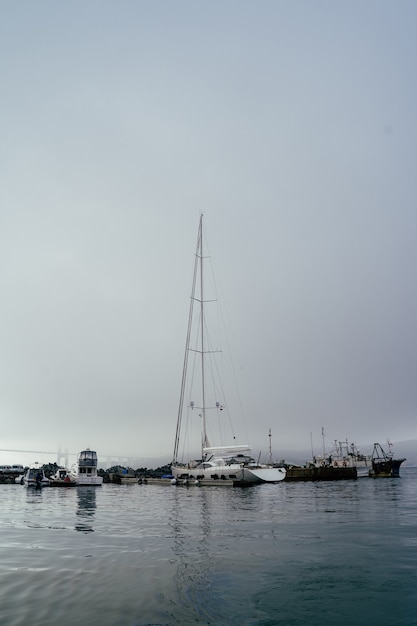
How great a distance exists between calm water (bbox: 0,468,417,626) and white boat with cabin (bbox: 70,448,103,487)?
6497cm

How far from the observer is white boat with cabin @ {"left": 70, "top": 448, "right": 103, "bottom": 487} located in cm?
8950

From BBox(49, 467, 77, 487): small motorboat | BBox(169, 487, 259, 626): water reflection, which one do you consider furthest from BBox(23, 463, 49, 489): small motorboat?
BBox(169, 487, 259, 626): water reflection

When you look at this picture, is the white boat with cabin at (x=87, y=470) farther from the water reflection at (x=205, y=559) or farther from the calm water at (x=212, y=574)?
the calm water at (x=212, y=574)

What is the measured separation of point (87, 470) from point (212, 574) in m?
82.6

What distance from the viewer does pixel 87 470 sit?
91.5 metres

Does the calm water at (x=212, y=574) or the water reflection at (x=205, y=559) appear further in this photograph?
the water reflection at (x=205, y=559)

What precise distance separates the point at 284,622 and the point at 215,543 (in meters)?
11.0

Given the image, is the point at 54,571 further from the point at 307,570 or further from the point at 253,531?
the point at 253,531

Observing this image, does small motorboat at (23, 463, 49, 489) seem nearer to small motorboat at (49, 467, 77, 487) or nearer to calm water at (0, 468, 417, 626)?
small motorboat at (49, 467, 77, 487)

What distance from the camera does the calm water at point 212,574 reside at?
11.1m

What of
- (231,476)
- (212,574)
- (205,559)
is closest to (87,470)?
(231,476)

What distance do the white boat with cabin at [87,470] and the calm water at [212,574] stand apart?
65.0 meters

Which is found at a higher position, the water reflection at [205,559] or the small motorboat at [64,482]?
the water reflection at [205,559]

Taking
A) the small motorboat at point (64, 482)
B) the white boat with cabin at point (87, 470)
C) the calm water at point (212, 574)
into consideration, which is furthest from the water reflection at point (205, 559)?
the white boat with cabin at point (87, 470)
